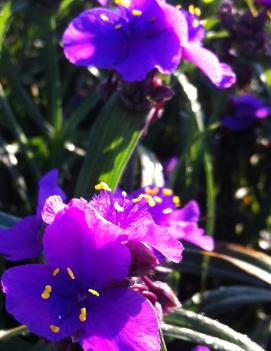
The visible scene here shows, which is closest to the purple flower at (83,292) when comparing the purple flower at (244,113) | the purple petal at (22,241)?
the purple petal at (22,241)

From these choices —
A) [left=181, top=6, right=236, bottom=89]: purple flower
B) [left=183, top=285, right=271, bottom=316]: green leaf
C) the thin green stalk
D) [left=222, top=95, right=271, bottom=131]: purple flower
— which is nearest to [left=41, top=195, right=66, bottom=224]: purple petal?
[left=181, top=6, right=236, bottom=89]: purple flower

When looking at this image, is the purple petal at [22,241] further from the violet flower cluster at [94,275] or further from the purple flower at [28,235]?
the violet flower cluster at [94,275]

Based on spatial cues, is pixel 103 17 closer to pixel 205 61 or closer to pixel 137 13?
pixel 137 13

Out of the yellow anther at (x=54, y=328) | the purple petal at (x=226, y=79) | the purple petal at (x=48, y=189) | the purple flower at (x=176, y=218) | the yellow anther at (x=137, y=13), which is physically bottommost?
the purple flower at (x=176, y=218)

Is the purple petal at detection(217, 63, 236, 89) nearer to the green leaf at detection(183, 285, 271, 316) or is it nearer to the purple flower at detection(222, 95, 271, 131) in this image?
the green leaf at detection(183, 285, 271, 316)

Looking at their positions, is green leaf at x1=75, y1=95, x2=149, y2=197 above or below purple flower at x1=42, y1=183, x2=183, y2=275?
below

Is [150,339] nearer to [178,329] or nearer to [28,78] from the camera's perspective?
[178,329]
